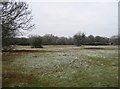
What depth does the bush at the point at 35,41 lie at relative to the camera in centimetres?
5288

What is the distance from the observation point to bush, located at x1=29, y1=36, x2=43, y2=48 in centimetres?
5288

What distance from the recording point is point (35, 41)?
176ft

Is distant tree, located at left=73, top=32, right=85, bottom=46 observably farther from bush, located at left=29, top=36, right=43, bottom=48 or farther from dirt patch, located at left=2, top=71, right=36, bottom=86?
dirt patch, located at left=2, top=71, right=36, bottom=86

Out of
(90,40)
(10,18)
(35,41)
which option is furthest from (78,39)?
(10,18)

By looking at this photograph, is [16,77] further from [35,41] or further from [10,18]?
[35,41]

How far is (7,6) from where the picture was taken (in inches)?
698

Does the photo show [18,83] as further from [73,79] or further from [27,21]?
[27,21]

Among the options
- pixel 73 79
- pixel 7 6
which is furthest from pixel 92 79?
pixel 7 6

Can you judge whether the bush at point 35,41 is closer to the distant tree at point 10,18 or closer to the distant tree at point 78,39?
the distant tree at point 78,39

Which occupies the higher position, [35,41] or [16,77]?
[35,41]

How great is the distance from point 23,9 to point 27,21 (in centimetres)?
149

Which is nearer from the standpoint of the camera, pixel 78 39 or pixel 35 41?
pixel 35 41

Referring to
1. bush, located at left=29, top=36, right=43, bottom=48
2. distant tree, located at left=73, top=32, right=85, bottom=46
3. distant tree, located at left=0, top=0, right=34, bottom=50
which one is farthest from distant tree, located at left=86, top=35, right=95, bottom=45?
distant tree, located at left=0, top=0, right=34, bottom=50

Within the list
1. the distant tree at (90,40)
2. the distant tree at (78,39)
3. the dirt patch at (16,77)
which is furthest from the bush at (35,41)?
the dirt patch at (16,77)
